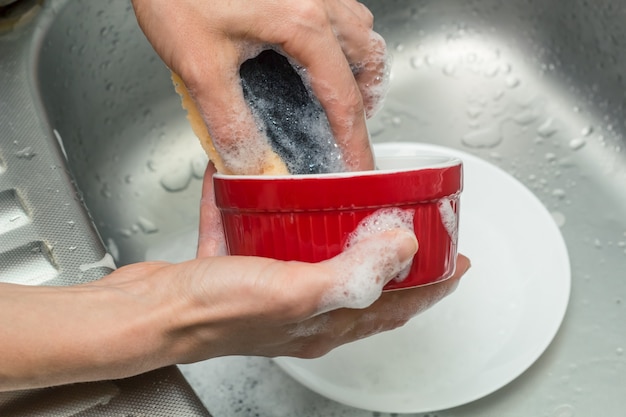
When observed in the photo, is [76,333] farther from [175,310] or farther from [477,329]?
[477,329]

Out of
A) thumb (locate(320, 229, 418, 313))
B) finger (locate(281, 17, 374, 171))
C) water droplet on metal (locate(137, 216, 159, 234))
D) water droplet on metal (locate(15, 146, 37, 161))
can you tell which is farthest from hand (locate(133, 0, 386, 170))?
water droplet on metal (locate(137, 216, 159, 234))

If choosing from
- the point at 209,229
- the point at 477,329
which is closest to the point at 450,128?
the point at 477,329

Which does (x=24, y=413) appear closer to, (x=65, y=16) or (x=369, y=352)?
(x=369, y=352)

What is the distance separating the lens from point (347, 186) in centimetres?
39

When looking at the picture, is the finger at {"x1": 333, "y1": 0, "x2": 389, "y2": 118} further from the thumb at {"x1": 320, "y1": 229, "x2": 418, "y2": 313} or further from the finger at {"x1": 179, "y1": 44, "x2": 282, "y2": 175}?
the thumb at {"x1": 320, "y1": 229, "x2": 418, "y2": 313}

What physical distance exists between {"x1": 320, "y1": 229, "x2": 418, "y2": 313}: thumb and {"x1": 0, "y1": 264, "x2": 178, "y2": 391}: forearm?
0.40ft

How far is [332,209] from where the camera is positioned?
40 centimetres

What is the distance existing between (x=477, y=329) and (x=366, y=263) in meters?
0.34

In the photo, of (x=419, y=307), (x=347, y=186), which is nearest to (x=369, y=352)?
(x=419, y=307)

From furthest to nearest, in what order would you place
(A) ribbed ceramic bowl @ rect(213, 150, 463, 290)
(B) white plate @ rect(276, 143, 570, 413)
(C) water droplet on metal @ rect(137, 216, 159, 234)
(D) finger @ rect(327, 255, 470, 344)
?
(C) water droplet on metal @ rect(137, 216, 159, 234) → (B) white plate @ rect(276, 143, 570, 413) → (D) finger @ rect(327, 255, 470, 344) → (A) ribbed ceramic bowl @ rect(213, 150, 463, 290)

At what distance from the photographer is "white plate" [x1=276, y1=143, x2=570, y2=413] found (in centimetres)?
66

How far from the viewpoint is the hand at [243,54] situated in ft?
1.54

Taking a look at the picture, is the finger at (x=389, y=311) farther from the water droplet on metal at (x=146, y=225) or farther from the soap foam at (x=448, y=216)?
the water droplet on metal at (x=146, y=225)

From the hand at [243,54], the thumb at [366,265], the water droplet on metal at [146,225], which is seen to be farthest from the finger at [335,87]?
the water droplet on metal at [146,225]
